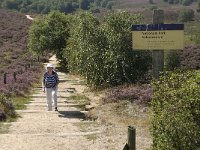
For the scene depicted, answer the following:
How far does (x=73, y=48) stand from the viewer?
93.3ft

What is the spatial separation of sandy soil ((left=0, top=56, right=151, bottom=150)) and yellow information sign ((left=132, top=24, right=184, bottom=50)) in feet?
7.38

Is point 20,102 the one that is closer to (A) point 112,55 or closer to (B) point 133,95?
(A) point 112,55

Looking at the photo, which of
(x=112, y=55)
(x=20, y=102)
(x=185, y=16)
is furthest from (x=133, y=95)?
(x=185, y=16)

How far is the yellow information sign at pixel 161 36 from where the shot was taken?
48.5ft

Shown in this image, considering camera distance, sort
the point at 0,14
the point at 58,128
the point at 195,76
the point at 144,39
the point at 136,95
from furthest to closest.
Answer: the point at 0,14, the point at 136,95, the point at 144,39, the point at 58,128, the point at 195,76

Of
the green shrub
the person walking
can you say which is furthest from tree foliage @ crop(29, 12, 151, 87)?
the person walking

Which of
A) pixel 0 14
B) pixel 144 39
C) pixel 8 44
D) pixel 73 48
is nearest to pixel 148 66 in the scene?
pixel 144 39

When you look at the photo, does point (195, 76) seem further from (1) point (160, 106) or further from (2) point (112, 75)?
(2) point (112, 75)

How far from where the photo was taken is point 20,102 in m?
18.7

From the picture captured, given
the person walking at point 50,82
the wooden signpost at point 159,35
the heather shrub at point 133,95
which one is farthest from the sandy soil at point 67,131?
the wooden signpost at point 159,35

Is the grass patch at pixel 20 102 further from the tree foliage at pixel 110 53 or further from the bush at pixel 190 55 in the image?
the bush at pixel 190 55

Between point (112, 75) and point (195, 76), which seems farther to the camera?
point (112, 75)

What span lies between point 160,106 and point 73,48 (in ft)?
68.3

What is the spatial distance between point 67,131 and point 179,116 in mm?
5839
